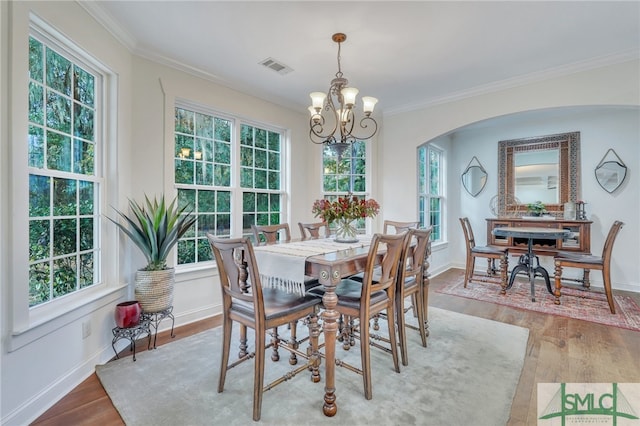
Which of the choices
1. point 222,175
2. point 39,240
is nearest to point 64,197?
point 39,240

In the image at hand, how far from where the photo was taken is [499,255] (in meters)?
4.30

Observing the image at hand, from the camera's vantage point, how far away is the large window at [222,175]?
3346mm

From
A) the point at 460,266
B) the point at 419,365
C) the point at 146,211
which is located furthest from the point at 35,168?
the point at 460,266

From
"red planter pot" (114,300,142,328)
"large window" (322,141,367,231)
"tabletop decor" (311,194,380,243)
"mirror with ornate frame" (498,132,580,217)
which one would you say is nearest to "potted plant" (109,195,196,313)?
"red planter pot" (114,300,142,328)

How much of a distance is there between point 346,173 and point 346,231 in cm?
239

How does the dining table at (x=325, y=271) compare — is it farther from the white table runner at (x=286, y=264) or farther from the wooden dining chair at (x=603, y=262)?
the wooden dining chair at (x=603, y=262)

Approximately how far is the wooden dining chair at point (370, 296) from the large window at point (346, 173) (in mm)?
2674

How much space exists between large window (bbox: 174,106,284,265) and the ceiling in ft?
1.87

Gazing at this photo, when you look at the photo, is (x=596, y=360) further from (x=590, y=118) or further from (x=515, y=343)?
(x=590, y=118)

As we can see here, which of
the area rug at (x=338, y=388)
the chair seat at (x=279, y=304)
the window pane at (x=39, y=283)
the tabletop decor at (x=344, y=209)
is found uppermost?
the tabletop decor at (x=344, y=209)

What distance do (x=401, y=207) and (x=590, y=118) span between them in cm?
322

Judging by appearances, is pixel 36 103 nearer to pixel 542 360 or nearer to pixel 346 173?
pixel 346 173

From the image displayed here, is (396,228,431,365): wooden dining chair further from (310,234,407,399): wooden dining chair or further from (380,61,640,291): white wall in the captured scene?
(380,61,640,291): white wall

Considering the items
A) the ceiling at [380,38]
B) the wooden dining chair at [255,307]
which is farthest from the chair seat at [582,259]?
the wooden dining chair at [255,307]
